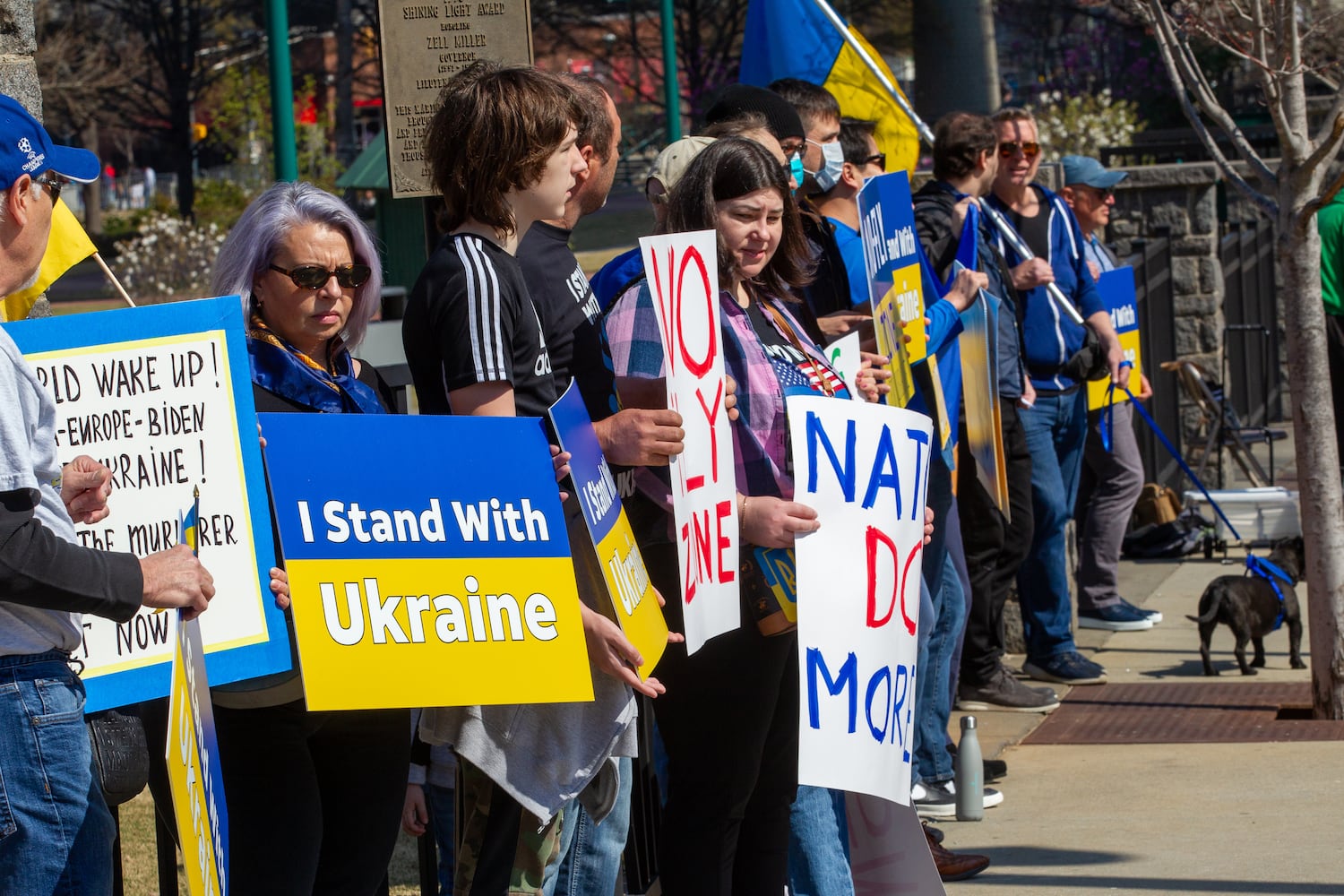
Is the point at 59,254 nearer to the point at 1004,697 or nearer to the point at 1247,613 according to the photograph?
the point at 1004,697

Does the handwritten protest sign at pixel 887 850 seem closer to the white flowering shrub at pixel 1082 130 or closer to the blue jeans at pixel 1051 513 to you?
the blue jeans at pixel 1051 513

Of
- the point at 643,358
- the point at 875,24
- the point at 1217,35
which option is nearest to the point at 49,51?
the point at 875,24

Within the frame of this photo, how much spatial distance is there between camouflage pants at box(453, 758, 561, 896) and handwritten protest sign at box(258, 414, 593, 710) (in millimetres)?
380

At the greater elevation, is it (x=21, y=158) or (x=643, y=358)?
(x=21, y=158)

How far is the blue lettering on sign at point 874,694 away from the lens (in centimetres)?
354

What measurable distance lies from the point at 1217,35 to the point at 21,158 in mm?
4938

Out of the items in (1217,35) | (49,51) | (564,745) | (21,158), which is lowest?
(564,745)

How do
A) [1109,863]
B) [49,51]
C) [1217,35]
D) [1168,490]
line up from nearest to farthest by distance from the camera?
1. [1109,863]
2. [1217,35]
3. [1168,490]
4. [49,51]

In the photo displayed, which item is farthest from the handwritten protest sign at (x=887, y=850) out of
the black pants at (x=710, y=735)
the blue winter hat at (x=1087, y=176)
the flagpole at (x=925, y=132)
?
the blue winter hat at (x=1087, y=176)

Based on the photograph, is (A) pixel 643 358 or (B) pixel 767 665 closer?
(A) pixel 643 358

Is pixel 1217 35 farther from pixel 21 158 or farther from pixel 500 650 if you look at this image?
pixel 21 158

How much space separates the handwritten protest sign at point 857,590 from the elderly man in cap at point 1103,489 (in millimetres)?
4348

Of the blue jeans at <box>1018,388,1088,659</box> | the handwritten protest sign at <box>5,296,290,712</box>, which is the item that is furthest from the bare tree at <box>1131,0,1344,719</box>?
the handwritten protest sign at <box>5,296,290,712</box>

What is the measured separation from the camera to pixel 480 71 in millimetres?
3393
